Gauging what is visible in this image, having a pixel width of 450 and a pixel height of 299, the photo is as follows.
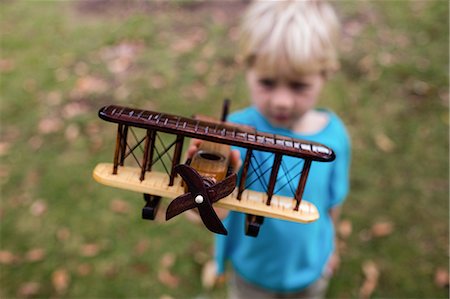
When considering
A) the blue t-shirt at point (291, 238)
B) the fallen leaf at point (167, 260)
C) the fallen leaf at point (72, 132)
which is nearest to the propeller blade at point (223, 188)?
the blue t-shirt at point (291, 238)

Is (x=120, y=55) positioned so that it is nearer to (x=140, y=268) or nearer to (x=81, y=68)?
(x=81, y=68)

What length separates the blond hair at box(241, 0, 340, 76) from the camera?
6.28ft

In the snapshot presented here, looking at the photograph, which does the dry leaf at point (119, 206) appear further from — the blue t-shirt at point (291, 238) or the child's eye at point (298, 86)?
the child's eye at point (298, 86)

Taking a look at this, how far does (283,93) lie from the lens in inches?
77.5

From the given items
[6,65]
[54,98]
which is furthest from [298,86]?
[6,65]

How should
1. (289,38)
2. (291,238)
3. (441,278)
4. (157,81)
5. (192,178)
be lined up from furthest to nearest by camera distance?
(157,81) < (441,278) < (291,238) < (289,38) < (192,178)

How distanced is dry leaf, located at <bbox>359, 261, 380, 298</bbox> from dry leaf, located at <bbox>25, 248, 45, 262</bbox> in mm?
2870

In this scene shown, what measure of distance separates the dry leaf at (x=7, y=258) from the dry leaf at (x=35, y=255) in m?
0.10

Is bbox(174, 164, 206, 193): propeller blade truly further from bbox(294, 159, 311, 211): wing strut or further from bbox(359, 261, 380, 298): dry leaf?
bbox(359, 261, 380, 298): dry leaf

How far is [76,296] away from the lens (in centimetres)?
358

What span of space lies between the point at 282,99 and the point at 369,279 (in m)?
2.40

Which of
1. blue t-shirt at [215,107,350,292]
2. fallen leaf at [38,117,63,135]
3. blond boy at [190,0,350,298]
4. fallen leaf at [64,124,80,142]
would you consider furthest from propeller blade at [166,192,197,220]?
fallen leaf at [38,117,63,135]

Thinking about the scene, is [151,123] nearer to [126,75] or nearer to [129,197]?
[129,197]

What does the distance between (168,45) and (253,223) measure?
4816 millimetres
